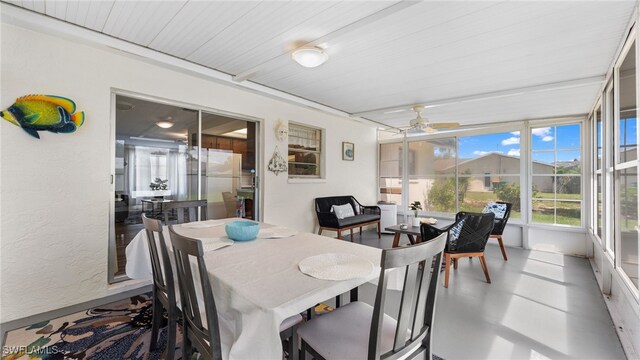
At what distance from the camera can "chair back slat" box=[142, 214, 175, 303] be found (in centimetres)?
142

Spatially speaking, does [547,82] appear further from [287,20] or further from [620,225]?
[287,20]

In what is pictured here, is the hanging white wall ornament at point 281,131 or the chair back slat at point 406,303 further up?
the hanging white wall ornament at point 281,131

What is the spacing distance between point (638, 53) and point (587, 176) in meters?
3.72

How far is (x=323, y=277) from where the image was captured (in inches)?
45.7

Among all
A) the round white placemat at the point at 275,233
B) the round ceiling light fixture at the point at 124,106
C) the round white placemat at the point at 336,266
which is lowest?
the round white placemat at the point at 336,266

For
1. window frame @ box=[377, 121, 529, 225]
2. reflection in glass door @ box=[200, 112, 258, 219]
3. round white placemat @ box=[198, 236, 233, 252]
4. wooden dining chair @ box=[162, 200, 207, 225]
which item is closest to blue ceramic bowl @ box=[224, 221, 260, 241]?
round white placemat @ box=[198, 236, 233, 252]

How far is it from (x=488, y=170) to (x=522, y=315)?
12.3 feet

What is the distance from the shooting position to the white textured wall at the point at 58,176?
2.08 meters

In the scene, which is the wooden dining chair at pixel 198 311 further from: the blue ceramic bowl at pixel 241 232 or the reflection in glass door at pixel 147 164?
the reflection in glass door at pixel 147 164

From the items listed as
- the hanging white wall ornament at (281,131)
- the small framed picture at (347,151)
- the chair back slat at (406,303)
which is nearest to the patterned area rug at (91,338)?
the chair back slat at (406,303)

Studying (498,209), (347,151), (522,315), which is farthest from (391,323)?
(347,151)

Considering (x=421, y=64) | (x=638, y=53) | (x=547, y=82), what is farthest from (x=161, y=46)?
(x=547, y=82)

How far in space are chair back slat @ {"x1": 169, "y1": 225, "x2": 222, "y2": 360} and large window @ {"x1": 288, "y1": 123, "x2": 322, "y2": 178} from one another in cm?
330

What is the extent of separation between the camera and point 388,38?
2338 millimetres
